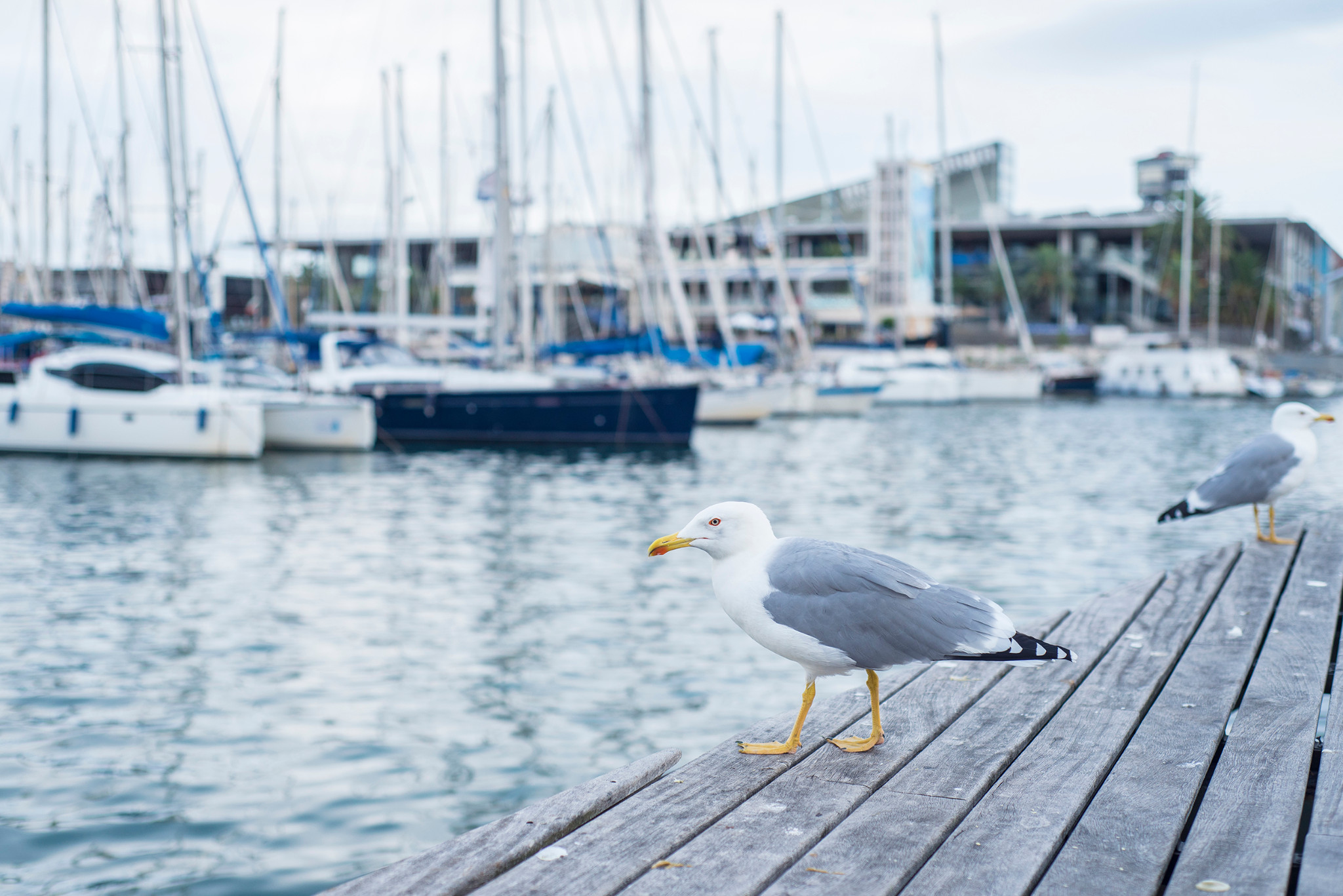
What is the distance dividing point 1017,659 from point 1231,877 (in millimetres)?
1016

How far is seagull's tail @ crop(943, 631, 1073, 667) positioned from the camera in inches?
140

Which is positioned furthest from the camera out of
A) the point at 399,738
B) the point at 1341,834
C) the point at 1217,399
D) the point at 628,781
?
the point at 1217,399

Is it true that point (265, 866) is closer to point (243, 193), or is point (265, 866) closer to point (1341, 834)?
point (1341, 834)

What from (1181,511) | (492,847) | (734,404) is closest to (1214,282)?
(734,404)

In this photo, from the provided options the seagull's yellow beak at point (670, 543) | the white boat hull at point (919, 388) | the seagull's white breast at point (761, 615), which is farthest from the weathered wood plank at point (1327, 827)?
the white boat hull at point (919, 388)

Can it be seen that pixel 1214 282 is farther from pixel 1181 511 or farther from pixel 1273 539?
pixel 1181 511

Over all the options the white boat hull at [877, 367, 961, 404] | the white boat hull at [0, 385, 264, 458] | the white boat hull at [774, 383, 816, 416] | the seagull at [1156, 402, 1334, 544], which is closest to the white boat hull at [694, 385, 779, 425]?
the white boat hull at [774, 383, 816, 416]

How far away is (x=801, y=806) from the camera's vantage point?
324cm

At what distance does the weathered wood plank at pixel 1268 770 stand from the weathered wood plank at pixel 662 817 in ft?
3.73

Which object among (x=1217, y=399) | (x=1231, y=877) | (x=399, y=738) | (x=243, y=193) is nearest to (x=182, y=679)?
(x=399, y=738)

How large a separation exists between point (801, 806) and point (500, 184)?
26.8 meters

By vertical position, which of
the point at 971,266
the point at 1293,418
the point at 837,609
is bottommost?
the point at 837,609

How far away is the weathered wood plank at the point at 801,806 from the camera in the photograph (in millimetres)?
2748

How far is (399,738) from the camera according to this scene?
24.3 ft
